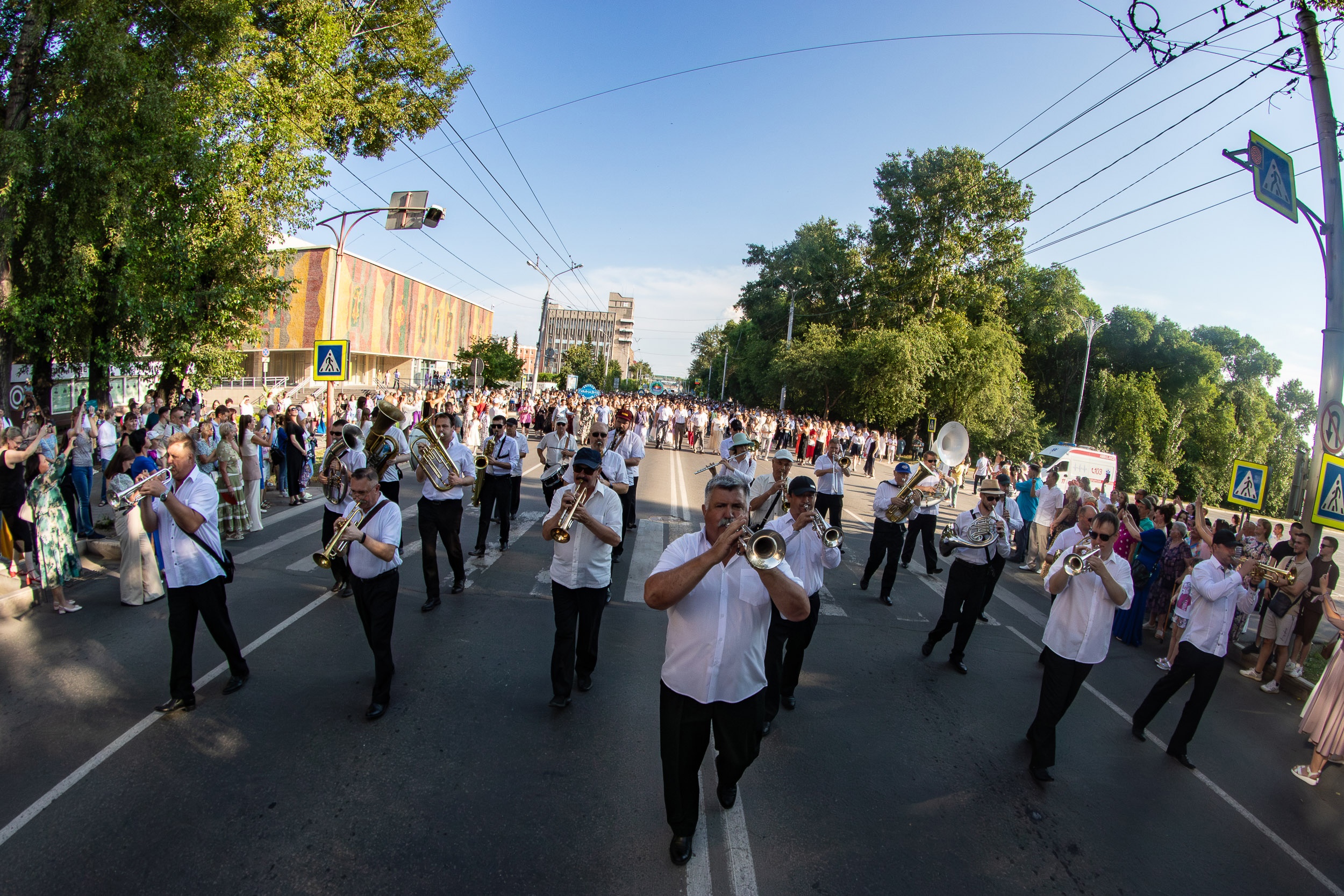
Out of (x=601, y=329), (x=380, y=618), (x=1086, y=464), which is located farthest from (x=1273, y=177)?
(x=601, y=329)

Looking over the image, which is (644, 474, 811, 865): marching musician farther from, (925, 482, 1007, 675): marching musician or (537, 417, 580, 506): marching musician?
(537, 417, 580, 506): marching musician

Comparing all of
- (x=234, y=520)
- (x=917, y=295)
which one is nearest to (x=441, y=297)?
(x=917, y=295)

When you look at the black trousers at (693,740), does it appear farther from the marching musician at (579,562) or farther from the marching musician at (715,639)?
the marching musician at (579,562)

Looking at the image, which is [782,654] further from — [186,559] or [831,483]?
[831,483]

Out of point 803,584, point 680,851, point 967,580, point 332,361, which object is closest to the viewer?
point 680,851

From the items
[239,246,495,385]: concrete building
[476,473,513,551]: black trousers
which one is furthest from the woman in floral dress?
[239,246,495,385]: concrete building

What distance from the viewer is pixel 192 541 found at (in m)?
4.77

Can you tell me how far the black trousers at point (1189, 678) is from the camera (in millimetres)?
5320

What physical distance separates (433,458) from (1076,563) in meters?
5.96

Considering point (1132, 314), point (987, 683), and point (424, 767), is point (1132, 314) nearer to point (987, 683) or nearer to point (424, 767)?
point (987, 683)

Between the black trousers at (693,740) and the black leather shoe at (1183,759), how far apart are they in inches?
162

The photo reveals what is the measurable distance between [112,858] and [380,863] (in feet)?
4.11

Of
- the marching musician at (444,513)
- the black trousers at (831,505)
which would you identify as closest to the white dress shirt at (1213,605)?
the black trousers at (831,505)

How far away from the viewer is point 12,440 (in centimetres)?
693
